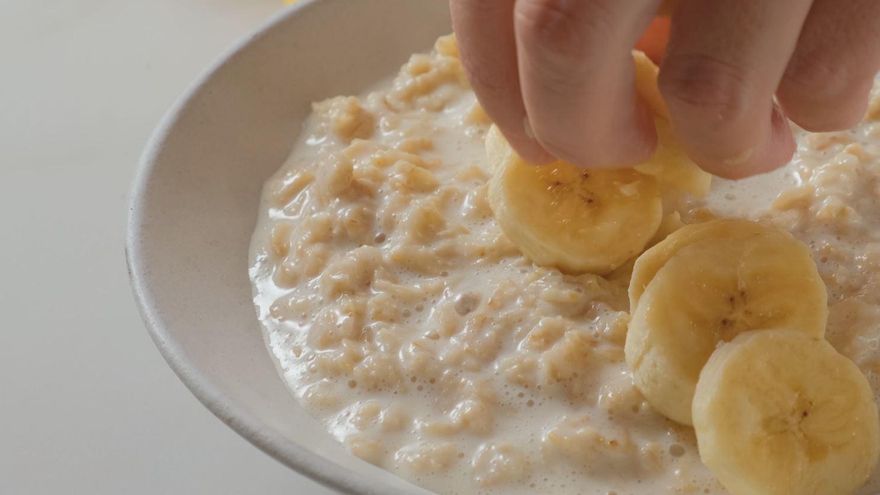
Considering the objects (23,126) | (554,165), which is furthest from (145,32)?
(554,165)

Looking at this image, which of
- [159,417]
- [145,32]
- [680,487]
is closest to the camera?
[680,487]

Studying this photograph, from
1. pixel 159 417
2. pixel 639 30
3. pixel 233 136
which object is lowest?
pixel 159 417

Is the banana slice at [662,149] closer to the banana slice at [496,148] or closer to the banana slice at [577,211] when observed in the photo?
the banana slice at [577,211]

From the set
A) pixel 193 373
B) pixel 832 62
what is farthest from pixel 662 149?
pixel 193 373

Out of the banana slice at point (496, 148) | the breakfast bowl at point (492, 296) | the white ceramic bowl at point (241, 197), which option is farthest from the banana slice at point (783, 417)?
the banana slice at point (496, 148)

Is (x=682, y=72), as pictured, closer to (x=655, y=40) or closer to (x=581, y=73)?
(x=581, y=73)

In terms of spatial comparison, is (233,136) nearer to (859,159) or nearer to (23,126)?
(23,126)

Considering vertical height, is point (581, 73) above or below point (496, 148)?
above
